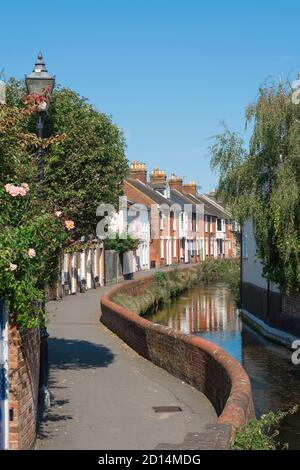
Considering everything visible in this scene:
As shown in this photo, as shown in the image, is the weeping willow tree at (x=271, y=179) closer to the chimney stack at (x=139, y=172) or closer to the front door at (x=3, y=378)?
the front door at (x=3, y=378)

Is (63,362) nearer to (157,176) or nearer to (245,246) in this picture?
(245,246)

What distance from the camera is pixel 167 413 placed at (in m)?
12.4

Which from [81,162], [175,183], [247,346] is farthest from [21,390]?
[175,183]

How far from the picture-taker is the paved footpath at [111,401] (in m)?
10.6

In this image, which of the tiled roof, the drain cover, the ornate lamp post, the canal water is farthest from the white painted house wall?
the tiled roof

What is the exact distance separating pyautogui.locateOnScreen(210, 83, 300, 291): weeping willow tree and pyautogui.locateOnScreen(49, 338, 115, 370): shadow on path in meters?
6.18

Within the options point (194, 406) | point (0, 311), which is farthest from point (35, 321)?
point (194, 406)

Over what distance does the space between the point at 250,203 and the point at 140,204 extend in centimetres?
3977

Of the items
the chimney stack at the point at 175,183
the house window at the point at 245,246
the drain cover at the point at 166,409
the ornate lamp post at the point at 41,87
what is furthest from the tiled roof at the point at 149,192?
the drain cover at the point at 166,409

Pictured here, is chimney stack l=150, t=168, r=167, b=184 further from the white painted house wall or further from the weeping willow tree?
the weeping willow tree

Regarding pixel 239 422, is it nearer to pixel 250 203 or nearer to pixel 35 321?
pixel 35 321

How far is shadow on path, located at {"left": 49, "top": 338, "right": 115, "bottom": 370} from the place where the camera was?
687 inches

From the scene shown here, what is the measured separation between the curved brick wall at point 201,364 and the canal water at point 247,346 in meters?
1.59

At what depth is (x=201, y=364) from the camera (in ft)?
48.2
